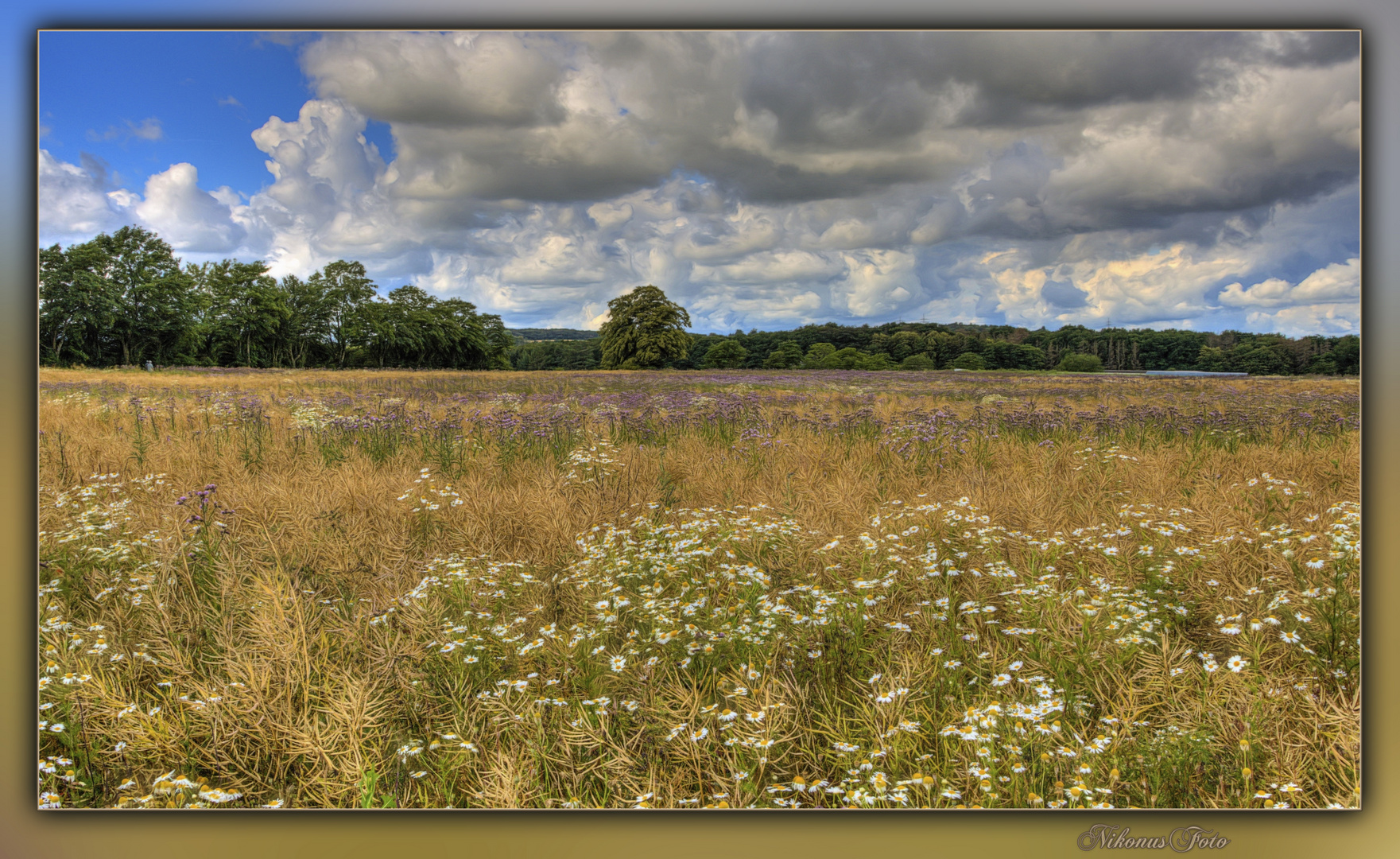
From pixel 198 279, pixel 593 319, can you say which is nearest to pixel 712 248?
pixel 593 319

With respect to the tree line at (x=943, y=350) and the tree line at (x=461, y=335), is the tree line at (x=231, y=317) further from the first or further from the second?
the tree line at (x=943, y=350)

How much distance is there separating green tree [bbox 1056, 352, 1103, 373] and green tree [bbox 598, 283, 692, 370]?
119 inches

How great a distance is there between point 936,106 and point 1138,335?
7.40 ft

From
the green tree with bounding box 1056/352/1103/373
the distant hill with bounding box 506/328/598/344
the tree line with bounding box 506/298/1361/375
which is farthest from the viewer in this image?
the green tree with bounding box 1056/352/1103/373

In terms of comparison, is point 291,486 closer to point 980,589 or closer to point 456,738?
point 456,738

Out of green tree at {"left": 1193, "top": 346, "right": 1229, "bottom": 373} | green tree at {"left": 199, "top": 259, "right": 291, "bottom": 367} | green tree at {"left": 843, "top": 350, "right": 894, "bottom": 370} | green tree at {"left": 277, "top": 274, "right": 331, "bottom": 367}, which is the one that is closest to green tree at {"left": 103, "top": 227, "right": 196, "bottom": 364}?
green tree at {"left": 199, "top": 259, "right": 291, "bottom": 367}

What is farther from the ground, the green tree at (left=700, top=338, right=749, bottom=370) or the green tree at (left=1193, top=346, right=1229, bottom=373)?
the green tree at (left=700, top=338, right=749, bottom=370)

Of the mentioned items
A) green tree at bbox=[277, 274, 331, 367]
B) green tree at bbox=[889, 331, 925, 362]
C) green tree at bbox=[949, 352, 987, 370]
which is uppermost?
green tree at bbox=[277, 274, 331, 367]

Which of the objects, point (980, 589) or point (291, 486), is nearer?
point (980, 589)

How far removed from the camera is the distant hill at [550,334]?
14.8ft

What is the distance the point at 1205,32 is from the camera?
10.3 ft

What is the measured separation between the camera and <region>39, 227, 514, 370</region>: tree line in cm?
373

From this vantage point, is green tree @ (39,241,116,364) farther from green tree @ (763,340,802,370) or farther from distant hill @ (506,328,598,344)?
green tree @ (763,340,802,370)

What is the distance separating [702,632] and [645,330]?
2.64 m
